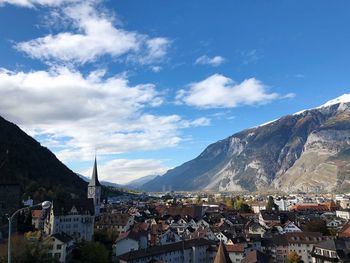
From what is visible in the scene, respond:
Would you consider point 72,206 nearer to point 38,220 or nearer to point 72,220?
point 72,220

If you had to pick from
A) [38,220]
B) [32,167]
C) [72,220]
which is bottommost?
[38,220]

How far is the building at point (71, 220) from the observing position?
8162cm

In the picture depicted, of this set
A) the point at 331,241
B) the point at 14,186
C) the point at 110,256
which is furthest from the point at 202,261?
the point at 14,186

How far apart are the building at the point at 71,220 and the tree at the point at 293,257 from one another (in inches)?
1687

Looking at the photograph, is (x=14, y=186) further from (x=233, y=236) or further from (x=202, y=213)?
(x=202, y=213)

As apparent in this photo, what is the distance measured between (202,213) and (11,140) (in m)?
91.7

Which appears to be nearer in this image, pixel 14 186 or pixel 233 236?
pixel 14 186

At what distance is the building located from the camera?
8162cm

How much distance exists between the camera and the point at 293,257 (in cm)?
8688

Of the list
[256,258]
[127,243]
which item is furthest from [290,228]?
[127,243]

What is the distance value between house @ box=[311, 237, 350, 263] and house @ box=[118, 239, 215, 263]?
21471 mm

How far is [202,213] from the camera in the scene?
146m

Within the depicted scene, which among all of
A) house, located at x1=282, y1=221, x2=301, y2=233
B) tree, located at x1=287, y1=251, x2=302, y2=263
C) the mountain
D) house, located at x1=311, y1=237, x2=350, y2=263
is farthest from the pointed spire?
house, located at x1=311, y1=237, x2=350, y2=263

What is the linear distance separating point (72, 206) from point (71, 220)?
9.73ft
